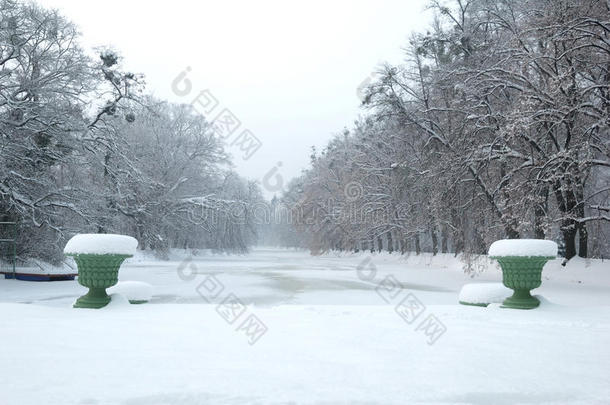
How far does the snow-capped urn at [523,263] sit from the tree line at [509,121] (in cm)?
615

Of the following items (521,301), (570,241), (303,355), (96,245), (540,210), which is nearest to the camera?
(303,355)

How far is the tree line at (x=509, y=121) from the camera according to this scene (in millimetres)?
13452

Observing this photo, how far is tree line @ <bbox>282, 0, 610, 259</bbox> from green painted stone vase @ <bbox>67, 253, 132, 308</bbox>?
37.0ft

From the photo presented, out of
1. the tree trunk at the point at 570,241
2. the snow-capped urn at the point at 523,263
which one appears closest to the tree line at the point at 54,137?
the snow-capped urn at the point at 523,263

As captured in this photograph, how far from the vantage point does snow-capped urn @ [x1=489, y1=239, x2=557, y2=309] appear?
7406 millimetres

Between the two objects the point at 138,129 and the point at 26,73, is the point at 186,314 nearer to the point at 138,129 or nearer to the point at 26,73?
the point at 26,73

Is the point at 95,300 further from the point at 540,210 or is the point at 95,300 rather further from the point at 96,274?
the point at 540,210

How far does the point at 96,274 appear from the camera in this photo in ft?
24.6

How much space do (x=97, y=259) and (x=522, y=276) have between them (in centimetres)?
703

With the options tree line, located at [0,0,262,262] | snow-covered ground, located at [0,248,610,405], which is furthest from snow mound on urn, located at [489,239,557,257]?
tree line, located at [0,0,262,262]

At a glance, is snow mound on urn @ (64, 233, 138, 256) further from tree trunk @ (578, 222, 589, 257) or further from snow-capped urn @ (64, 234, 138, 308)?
tree trunk @ (578, 222, 589, 257)

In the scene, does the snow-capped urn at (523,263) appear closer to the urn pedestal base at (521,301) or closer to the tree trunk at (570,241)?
the urn pedestal base at (521,301)

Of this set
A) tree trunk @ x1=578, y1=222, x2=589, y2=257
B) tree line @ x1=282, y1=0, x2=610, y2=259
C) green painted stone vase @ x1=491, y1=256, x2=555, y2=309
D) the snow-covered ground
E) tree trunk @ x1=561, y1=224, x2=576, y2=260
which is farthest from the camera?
tree trunk @ x1=561, y1=224, x2=576, y2=260

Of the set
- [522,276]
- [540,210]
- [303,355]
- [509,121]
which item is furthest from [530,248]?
[540,210]
